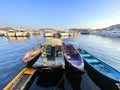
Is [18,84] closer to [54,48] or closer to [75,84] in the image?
[75,84]

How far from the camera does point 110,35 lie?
91.2 m

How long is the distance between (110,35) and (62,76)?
87437 millimetres

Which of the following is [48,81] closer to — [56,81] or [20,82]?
[56,81]

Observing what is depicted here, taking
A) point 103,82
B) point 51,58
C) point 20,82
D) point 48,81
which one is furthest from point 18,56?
point 103,82

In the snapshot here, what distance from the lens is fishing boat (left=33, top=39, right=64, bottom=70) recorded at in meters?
12.9

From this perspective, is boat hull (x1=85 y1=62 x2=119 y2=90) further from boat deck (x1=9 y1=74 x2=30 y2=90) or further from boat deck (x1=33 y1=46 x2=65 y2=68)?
boat deck (x1=9 y1=74 x2=30 y2=90)

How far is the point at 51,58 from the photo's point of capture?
1617 cm

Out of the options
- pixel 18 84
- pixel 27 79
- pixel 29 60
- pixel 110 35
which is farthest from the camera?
pixel 110 35

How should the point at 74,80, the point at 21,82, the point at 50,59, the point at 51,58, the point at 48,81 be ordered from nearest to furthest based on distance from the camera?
the point at 21,82 → the point at 48,81 → the point at 74,80 → the point at 50,59 → the point at 51,58

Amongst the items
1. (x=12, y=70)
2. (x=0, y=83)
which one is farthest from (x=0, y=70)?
(x=0, y=83)

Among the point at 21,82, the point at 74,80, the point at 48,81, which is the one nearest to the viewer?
the point at 21,82

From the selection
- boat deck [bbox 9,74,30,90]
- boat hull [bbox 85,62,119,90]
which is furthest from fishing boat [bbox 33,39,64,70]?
boat hull [bbox 85,62,119,90]

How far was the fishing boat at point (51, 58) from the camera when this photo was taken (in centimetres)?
1286

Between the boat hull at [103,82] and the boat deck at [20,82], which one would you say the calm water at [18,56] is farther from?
the boat hull at [103,82]
